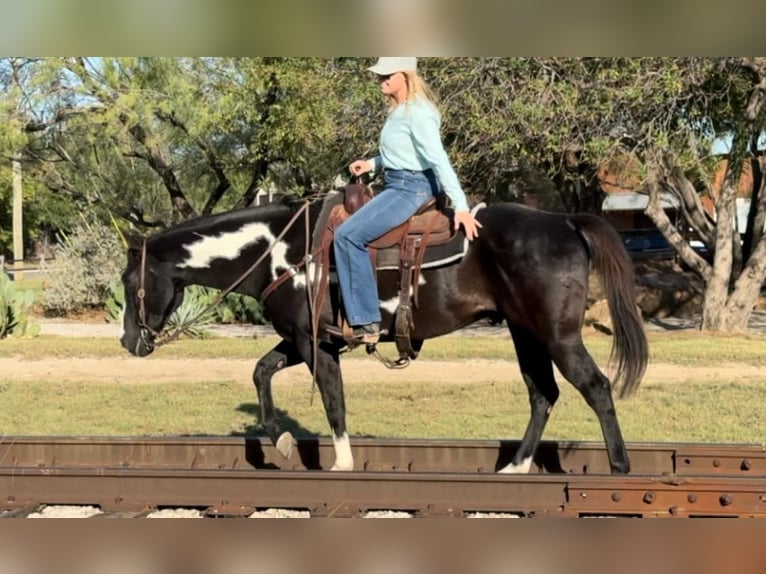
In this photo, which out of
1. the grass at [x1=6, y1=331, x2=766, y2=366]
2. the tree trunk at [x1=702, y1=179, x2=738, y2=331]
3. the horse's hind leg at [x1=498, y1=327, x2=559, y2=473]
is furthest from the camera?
the tree trunk at [x1=702, y1=179, x2=738, y2=331]

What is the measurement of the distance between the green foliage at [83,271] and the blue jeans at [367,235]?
1355cm

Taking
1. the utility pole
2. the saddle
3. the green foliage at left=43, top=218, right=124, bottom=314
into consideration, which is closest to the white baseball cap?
the saddle

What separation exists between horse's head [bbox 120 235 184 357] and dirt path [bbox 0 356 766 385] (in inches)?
196

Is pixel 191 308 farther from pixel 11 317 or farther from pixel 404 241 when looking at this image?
pixel 404 241

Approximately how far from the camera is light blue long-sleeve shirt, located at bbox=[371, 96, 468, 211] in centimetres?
462

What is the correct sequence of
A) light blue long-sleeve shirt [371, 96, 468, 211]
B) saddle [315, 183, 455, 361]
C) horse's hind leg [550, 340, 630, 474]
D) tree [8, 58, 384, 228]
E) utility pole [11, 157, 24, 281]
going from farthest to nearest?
utility pole [11, 157, 24, 281]
tree [8, 58, 384, 228]
saddle [315, 183, 455, 361]
horse's hind leg [550, 340, 630, 474]
light blue long-sleeve shirt [371, 96, 468, 211]

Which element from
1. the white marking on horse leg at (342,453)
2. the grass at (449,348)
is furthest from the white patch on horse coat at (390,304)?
the grass at (449,348)

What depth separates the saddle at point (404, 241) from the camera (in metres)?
4.83

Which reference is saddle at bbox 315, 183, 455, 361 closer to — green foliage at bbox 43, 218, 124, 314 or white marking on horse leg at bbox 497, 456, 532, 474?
white marking on horse leg at bbox 497, 456, 532, 474

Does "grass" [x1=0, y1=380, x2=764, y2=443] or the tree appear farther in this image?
the tree

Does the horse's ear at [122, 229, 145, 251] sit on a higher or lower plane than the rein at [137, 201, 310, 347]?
higher

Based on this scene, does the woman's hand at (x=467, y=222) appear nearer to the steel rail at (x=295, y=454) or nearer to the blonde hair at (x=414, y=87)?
the blonde hair at (x=414, y=87)

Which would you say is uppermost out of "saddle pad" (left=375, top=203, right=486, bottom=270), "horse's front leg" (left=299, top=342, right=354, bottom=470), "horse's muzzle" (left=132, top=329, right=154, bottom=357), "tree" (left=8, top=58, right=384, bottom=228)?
"tree" (left=8, top=58, right=384, bottom=228)
